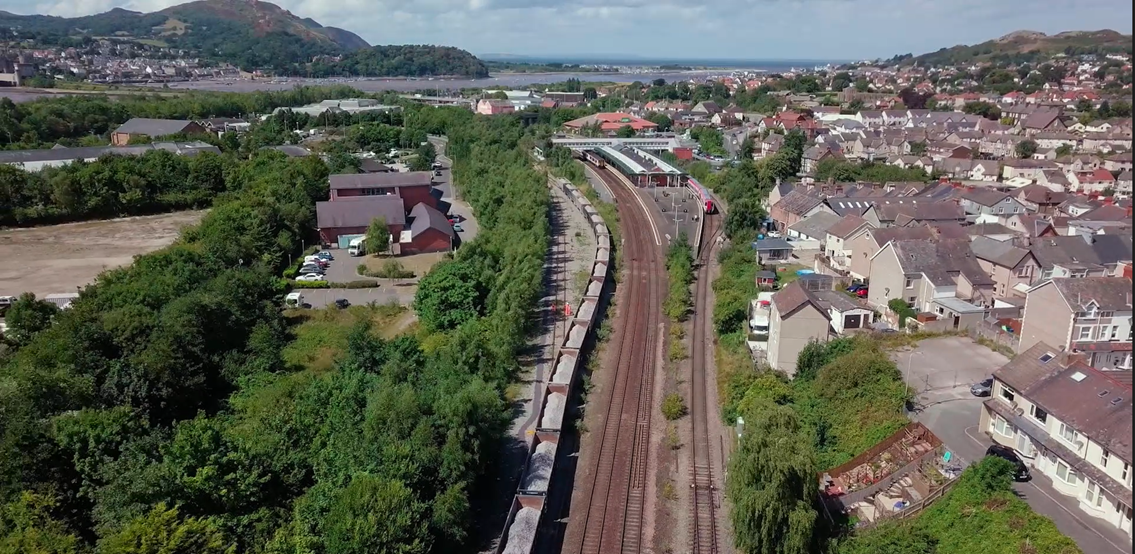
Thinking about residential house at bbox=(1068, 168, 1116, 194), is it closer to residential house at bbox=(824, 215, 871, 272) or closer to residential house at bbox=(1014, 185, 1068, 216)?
residential house at bbox=(1014, 185, 1068, 216)

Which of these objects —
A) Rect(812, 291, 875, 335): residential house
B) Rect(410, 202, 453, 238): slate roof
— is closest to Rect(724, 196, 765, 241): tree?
Rect(812, 291, 875, 335): residential house

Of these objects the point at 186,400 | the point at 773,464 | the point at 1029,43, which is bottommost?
the point at 186,400

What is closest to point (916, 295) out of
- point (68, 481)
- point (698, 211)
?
point (698, 211)

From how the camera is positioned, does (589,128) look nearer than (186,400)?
No

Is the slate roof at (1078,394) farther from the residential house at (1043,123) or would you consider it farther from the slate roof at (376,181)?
the residential house at (1043,123)

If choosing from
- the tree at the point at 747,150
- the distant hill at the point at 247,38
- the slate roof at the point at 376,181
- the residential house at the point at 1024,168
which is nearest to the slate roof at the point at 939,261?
the residential house at the point at 1024,168

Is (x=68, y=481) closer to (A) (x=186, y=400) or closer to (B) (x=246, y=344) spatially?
(A) (x=186, y=400)

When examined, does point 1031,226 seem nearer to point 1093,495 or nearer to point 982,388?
point 982,388
